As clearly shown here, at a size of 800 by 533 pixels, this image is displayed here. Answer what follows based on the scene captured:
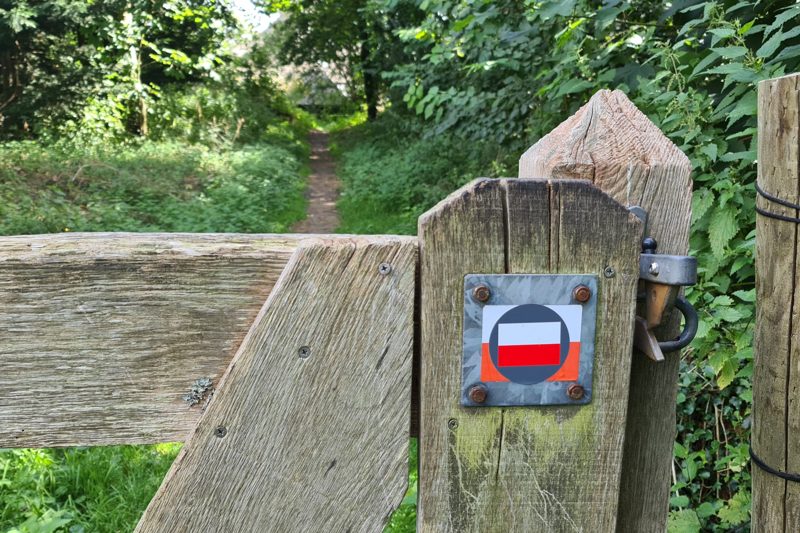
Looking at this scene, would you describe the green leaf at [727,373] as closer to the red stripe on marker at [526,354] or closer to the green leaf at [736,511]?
the green leaf at [736,511]

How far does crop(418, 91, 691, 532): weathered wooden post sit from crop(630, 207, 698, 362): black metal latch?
0.04 metres

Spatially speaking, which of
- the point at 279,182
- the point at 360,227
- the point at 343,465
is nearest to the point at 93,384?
the point at 343,465

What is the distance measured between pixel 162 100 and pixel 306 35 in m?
9.34

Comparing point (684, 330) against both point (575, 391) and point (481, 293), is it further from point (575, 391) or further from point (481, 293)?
point (481, 293)

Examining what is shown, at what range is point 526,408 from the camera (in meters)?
0.95

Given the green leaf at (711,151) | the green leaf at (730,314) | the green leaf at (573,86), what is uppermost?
the green leaf at (573,86)

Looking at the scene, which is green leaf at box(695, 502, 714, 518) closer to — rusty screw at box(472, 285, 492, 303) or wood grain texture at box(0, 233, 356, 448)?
rusty screw at box(472, 285, 492, 303)

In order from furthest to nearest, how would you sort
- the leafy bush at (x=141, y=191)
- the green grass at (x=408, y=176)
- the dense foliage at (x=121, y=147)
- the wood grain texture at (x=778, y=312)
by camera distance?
the green grass at (x=408, y=176) < the leafy bush at (x=141, y=191) < the dense foliage at (x=121, y=147) < the wood grain texture at (x=778, y=312)

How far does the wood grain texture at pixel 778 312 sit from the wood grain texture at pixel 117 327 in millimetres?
837

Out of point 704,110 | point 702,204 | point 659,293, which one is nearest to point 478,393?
point 659,293

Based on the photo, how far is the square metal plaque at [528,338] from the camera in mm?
904

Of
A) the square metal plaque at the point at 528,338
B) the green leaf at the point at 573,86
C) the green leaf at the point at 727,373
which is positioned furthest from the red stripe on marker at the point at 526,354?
the green leaf at the point at 573,86

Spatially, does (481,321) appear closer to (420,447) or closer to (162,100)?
(420,447)

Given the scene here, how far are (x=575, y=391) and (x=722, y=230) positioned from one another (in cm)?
190
